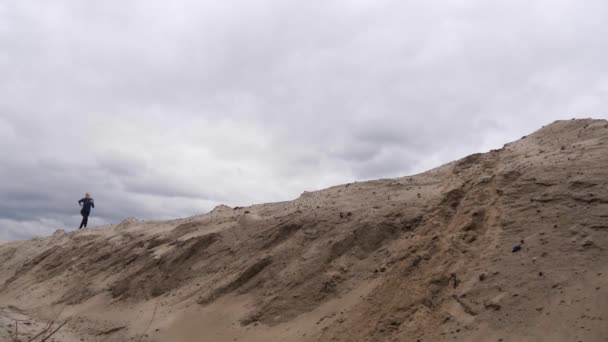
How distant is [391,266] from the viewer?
7766 millimetres

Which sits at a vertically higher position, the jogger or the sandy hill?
the jogger

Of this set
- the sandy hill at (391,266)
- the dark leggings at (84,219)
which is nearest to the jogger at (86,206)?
Result: the dark leggings at (84,219)

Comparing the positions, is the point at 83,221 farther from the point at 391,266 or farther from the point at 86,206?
the point at 391,266

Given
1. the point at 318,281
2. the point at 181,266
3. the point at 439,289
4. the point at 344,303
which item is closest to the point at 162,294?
the point at 181,266

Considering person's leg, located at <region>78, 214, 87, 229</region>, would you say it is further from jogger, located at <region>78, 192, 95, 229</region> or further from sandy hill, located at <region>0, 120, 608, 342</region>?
sandy hill, located at <region>0, 120, 608, 342</region>

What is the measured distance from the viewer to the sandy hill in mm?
5531

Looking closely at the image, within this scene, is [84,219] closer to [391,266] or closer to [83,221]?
[83,221]

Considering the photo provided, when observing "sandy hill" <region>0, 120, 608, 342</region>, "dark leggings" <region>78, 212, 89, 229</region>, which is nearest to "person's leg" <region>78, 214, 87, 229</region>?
"dark leggings" <region>78, 212, 89, 229</region>

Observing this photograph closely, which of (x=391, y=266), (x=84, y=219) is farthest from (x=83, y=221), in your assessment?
(x=391, y=266)

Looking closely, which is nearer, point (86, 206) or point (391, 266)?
point (391, 266)

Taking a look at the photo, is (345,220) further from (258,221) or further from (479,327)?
(479,327)

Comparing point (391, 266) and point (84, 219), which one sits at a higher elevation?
point (84, 219)

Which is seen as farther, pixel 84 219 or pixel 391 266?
pixel 84 219

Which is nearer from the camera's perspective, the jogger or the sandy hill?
the sandy hill
